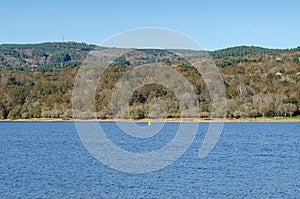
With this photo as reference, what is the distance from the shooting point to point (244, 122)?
14738 cm

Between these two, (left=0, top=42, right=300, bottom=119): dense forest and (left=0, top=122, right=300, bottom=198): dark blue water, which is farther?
(left=0, top=42, right=300, bottom=119): dense forest

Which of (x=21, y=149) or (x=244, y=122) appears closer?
(x=21, y=149)

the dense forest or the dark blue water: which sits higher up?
the dense forest

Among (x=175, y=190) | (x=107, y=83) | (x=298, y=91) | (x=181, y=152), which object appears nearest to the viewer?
(x=175, y=190)

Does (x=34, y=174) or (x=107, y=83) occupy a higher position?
(x=107, y=83)

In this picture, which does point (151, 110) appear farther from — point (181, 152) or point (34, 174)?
point (34, 174)

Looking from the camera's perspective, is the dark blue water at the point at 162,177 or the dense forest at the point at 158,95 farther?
the dense forest at the point at 158,95

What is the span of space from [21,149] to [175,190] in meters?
35.6

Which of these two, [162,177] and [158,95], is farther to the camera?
[158,95]

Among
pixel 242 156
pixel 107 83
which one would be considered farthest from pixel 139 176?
pixel 107 83

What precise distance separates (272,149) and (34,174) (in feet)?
102

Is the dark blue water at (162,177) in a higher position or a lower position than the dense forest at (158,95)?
lower

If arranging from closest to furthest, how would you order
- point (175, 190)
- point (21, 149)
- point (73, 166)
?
point (175, 190) → point (73, 166) → point (21, 149)

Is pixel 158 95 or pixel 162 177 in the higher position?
pixel 158 95
